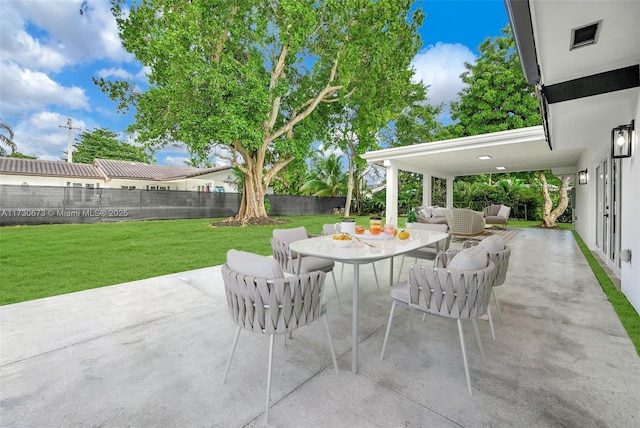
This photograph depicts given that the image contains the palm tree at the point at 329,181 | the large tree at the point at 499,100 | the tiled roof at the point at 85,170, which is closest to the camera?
the large tree at the point at 499,100

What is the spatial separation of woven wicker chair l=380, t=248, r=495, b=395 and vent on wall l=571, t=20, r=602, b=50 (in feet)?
5.76

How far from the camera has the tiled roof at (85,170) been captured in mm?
15555

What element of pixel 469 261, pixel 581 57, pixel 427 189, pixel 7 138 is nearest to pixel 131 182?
pixel 7 138

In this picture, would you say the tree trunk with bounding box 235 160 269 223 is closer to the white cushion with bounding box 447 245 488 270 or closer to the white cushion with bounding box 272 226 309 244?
the white cushion with bounding box 272 226 309 244

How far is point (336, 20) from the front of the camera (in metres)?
10.7

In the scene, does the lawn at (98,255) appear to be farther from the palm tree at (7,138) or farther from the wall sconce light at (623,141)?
the palm tree at (7,138)

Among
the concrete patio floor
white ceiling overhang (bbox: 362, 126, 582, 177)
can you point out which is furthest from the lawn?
white ceiling overhang (bbox: 362, 126, 582, 177)

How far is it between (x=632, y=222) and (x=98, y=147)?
35.7 m

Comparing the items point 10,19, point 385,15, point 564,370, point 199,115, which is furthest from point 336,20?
point 10,19

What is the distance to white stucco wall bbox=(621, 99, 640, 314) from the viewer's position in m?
3.16

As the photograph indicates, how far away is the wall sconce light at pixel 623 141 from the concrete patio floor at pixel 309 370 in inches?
77.2

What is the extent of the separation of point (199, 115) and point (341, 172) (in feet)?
36.6

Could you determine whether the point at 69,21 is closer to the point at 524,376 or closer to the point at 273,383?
the point at 273,383

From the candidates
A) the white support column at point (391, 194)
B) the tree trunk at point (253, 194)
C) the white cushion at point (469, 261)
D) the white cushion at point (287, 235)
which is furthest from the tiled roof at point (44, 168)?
the white cushion at point (469, 261)
